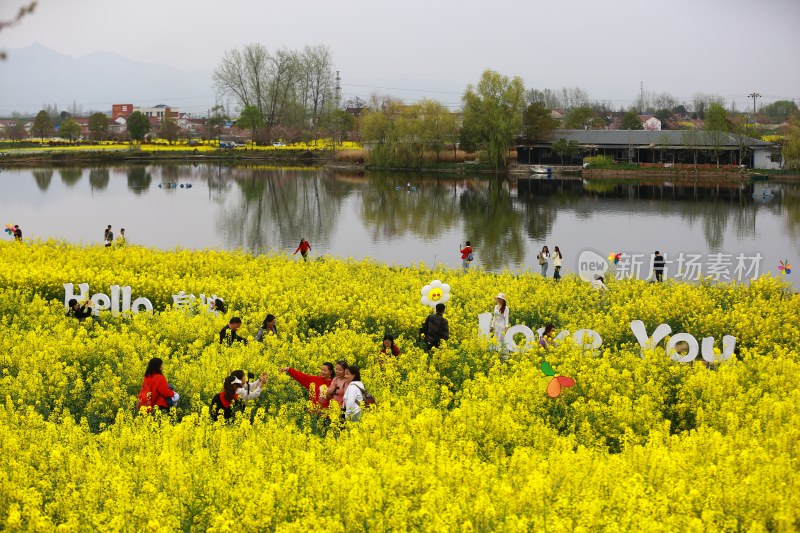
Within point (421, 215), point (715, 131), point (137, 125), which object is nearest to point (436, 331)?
point (421, 215)

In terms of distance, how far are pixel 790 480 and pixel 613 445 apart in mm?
2833

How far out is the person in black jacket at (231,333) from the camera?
12.7 m

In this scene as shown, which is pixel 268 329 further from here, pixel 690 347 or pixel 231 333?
pixel 690 347

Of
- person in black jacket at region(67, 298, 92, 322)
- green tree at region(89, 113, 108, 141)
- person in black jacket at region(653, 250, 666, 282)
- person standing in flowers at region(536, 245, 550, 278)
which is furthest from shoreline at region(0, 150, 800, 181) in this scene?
person in black jacket at region(67, 298, 92, 322)

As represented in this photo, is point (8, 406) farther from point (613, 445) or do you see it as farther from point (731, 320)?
point (731, 320)

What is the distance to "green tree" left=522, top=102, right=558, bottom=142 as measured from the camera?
71.9 metres

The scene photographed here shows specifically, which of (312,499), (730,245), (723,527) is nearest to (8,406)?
(312,499)

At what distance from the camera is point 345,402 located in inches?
381

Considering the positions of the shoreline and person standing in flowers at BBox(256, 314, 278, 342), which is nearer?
person standing in flowers at BBox(256, 314, 278, 342)

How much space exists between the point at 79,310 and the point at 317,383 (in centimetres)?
612

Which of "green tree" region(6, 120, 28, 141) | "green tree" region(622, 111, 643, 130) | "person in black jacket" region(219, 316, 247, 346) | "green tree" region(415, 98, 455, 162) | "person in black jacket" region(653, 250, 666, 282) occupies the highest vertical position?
"green tree" region(6, 120, 28, 141)

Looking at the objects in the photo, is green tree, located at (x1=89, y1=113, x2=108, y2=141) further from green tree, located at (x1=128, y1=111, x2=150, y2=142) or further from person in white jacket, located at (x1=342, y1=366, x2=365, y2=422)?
person in white jacket, located at (x1=342, y1=366, x2=365, y2=422)

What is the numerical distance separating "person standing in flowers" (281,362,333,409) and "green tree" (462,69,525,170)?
5815cm

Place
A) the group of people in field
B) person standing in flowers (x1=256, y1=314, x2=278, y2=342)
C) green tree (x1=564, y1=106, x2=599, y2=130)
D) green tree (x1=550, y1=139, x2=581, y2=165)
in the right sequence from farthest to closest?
green tree (x1=564, y1=106, x2=599, y2=130) → green tree (x1=550, y1=139, x2=581, y2=165) → person standing in flowers (x1=256, y1=314, x2=278, y2=342) → the group of people in field
